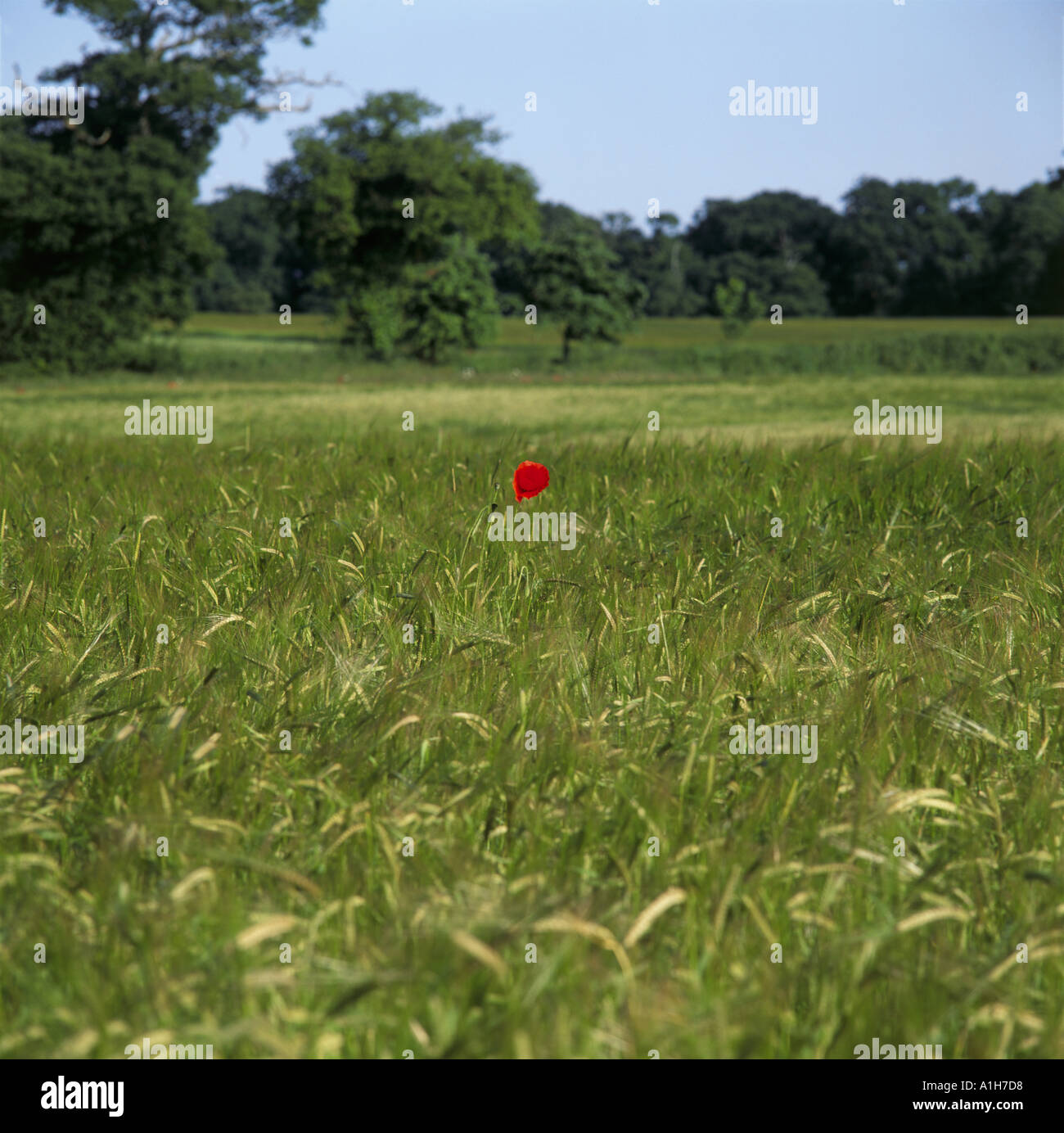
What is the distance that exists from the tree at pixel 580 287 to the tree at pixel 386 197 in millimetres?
2510

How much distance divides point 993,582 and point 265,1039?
3560 millimetres

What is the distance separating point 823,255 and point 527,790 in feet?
353

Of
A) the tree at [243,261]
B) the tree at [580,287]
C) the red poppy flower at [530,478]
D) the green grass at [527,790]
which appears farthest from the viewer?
the tree at [243,261]

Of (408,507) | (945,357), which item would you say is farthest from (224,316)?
(408,507)

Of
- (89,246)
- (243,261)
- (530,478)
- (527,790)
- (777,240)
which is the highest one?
(777,240)

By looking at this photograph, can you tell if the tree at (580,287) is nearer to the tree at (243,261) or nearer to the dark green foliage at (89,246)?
the dark green foliage at (89,246)

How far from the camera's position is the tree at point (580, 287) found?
137 ft

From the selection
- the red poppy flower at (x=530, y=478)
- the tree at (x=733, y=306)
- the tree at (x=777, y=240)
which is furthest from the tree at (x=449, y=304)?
the tree at (x=777, y=240)

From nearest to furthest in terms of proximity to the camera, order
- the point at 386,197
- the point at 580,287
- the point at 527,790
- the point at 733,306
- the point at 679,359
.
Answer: the point at 527,790
the point at 386,197
the point at 679,359
the point at 580,287
the point at 733,306

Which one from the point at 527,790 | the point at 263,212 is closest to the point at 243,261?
the point at 263,212

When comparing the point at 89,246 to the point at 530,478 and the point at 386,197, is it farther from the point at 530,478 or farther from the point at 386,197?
the point at 530,478

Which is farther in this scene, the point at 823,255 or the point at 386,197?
the point at 823,255

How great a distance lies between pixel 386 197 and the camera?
36.7 m

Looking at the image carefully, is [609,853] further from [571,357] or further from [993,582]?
[571,357]
